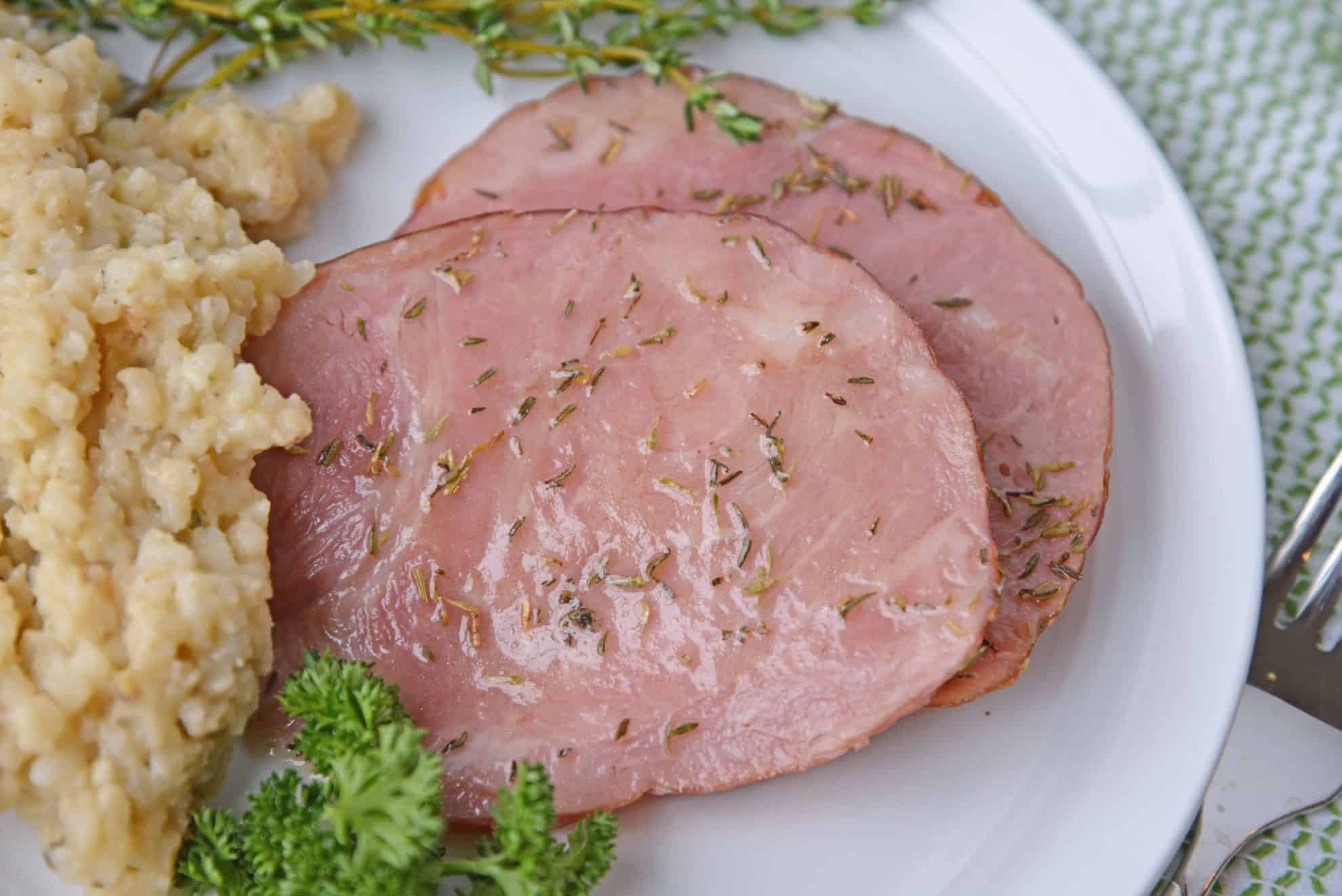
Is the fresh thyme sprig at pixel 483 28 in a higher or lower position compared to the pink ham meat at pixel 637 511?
higher

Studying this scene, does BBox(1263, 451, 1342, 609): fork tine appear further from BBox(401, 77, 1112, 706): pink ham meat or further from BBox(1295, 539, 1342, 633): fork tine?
BBox(401, 77, 1112, 706): pink ham meat

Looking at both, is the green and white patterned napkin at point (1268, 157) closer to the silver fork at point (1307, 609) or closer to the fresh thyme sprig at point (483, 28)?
the silver fork at point (1307, 609)

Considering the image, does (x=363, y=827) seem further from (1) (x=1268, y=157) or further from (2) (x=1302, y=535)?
(1) (x=1268, y=157)

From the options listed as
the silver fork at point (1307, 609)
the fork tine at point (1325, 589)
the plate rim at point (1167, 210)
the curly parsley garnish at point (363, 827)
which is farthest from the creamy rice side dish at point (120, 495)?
the fork tine at point (1325, 589)

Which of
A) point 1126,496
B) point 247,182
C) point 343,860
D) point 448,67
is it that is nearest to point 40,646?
point 343,860

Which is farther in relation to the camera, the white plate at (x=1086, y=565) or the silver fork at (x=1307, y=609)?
the silver fork at (x=1307, y=609)

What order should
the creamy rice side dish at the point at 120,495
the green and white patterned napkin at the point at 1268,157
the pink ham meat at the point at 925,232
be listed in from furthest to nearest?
the green and white patterned napkin at the point at 1268,157 < the pink ham meat at the point at 925,232 < the creamy rice side dish at the point at 120,495

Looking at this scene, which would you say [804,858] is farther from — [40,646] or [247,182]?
[247,182]

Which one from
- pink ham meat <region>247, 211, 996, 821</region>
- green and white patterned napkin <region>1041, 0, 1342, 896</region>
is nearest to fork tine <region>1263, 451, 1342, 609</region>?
green and white patterned napkin <region>1041, 0, 1342, 896</region>
